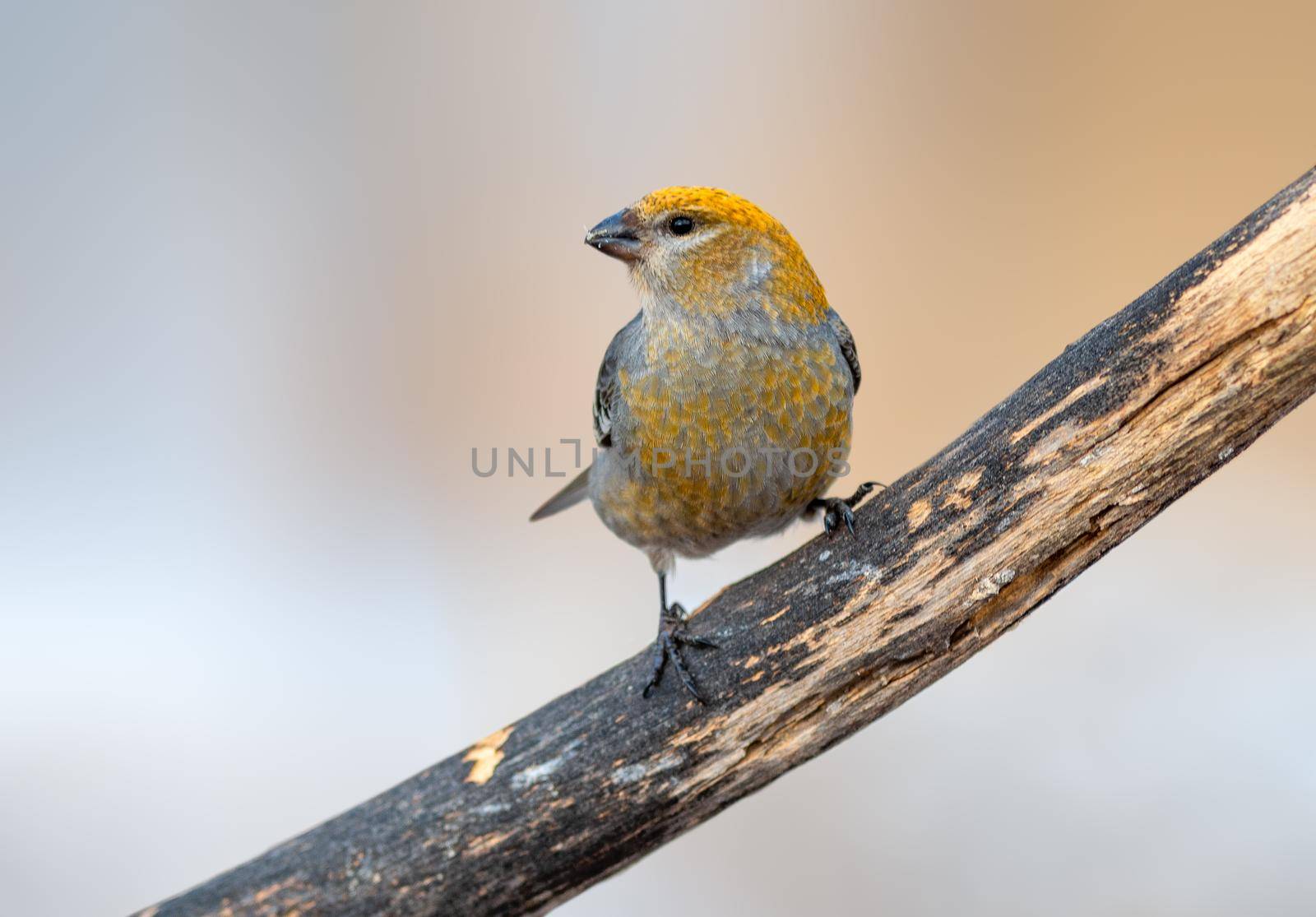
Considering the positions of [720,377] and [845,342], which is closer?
[720,377]

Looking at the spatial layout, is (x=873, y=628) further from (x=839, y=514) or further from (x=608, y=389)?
(x=608, y=389)

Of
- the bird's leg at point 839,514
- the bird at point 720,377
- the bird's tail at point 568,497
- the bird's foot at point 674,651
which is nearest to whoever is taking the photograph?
the bird's foot at point 674,651

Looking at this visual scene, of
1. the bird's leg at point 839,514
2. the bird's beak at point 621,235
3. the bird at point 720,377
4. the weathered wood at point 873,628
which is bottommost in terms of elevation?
the weathered wood at point 873,628

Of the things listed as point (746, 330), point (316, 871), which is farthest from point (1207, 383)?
point (316, 871)

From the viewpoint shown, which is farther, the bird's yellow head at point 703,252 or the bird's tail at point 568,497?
the bird's tail at point 568,497

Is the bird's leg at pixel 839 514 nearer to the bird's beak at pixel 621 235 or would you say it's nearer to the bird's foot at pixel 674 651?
the bird's foot at pixel 674 651

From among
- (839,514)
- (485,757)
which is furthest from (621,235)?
(485,757)

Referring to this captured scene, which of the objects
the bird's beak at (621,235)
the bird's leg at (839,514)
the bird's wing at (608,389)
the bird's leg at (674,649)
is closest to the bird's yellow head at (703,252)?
the bird's beak at (621,235)
